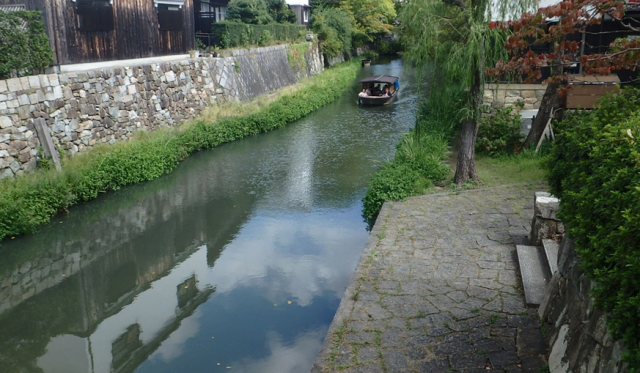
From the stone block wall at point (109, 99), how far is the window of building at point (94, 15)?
1.70 meters

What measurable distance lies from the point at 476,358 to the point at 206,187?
Answer: 31.9 feet

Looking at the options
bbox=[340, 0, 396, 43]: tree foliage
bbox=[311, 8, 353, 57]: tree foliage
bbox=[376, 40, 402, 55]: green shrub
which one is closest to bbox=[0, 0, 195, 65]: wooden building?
bbox=[311, 8, 353, 57]: tree foliage

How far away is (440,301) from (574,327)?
7.73ft

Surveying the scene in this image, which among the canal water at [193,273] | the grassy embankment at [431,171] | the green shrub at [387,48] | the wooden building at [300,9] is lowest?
the canal water at [193,273]

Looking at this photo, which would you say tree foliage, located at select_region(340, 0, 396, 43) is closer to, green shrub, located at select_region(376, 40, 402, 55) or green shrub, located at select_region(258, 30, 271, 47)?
green shrub, located at select_region(376, 40, 402, 55)

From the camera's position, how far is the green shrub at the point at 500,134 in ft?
43.4

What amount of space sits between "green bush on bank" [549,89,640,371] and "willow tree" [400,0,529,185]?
5.30 metres

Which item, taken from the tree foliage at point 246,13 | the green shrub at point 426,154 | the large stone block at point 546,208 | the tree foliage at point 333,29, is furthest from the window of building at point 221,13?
the large stone block at point 546,208

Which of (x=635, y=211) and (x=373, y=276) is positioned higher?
(x=635, y=211)

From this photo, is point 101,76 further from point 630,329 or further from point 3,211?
point 630,329

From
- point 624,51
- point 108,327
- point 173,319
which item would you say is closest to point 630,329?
point 624,51

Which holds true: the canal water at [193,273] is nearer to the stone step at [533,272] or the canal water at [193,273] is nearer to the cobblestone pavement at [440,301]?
the cobblestone pavement at [440,301]

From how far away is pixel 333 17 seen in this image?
1588 inches

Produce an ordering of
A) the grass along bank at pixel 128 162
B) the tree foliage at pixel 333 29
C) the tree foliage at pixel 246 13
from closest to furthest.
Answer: the grass along bank at pixel 128 162 → the tree foliage at pixel 246 13 → the tree foliage at pixel 333 29
